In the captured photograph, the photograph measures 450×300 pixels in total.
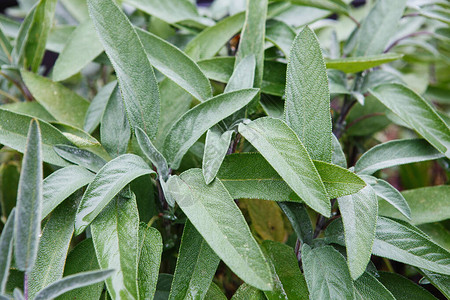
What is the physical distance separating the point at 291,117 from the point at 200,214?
15 cm

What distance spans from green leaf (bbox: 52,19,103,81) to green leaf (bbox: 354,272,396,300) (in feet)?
1.65

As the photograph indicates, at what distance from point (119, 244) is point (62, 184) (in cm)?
10

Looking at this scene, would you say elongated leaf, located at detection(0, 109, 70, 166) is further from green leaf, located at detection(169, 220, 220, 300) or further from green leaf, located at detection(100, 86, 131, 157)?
green leaf, located at detection(169, 220, 220, 300)

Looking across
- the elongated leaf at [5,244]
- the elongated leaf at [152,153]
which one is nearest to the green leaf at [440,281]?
the elongated leaf at [152,153]

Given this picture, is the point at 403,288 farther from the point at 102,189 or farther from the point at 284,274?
the point at 102,189

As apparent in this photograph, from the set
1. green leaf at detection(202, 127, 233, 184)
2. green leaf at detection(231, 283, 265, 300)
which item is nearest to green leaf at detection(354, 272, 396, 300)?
green leaf at detection(231, 283, 265, 300)

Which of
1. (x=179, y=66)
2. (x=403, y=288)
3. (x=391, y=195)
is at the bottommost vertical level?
(x=403, y=288)

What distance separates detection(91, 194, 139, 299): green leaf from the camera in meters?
0.36

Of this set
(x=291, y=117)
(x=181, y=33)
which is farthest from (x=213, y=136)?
(x=181, y=33)

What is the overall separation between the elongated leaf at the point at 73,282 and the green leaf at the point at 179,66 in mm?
259

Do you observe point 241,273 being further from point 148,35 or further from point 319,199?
point 148,35

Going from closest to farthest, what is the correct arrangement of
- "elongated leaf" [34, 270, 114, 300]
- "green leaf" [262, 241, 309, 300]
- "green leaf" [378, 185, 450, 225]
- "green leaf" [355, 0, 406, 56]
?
"elongated leaf" [34, 270, 114, 300] → "green leaf" [262, 241, 309, 300] → "green leaf" [378, 185, 450, 225] → "green leaf" [355, 0, 406, 56]

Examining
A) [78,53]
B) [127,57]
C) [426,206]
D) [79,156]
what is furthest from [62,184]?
[426,206]

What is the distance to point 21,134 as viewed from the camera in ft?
1.52
